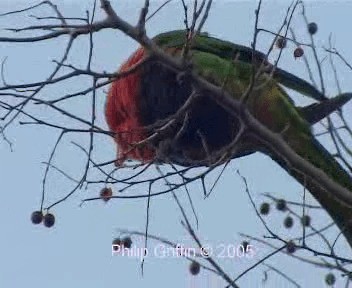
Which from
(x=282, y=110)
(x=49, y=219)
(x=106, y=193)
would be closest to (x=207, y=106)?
(x=282, y=110)

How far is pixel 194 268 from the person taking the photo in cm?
241

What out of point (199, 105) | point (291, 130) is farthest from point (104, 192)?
point (291, 130)

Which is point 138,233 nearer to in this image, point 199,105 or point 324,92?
point 199,105

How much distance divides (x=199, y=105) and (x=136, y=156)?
11.6 inches

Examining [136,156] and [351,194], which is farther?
[136,156]

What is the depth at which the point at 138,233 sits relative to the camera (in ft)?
8.09

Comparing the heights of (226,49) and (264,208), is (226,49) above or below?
above

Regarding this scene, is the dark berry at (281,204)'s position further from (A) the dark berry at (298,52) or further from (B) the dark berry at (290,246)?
(A) the dark berry at (298,52)

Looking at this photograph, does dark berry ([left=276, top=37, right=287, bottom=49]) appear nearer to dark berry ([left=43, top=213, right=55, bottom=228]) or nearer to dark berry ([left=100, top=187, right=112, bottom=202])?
dark berry ([left=100, top=187, right=112, bottom=202])

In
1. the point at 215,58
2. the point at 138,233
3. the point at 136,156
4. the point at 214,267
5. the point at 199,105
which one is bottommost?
the point at 214,267

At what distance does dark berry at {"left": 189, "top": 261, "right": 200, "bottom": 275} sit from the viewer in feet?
7.80

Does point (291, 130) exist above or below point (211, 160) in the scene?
above

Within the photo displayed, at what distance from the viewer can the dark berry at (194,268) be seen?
2.38 metres

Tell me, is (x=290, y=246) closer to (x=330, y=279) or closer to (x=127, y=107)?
(x=330, y=279)
